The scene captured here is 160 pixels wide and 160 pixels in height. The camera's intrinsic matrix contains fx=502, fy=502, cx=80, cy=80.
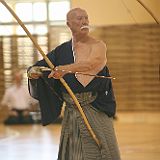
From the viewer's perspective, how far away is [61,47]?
2.43m

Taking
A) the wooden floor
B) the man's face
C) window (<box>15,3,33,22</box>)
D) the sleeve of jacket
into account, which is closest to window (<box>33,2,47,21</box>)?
window (<box>15,3,33,22</box>)

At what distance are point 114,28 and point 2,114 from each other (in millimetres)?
2122

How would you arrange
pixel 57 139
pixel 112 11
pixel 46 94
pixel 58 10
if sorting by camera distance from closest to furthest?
pixel 46 94
pixel 57 139
pixel 112 11
pixel 58 10

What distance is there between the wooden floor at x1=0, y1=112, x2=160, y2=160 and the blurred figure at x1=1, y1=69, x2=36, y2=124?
175 mm

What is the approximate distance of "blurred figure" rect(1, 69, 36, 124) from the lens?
702cm

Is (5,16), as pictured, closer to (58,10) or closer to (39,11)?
(39,11)

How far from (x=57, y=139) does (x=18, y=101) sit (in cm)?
172

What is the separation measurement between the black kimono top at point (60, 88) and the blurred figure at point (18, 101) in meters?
4.50

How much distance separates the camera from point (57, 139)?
5.48 meters

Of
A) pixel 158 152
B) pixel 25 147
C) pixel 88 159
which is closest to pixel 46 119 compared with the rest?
pixel 88 159

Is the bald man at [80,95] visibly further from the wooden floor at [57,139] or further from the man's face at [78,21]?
→ the wooden floor at [57,139]

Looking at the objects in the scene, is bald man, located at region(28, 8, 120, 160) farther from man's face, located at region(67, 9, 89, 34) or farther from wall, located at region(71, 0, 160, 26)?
wall, located at region(71, 0, 160, 26)

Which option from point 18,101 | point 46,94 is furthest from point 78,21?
point 18,101

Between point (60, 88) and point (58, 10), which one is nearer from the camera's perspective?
point (60, 88)
